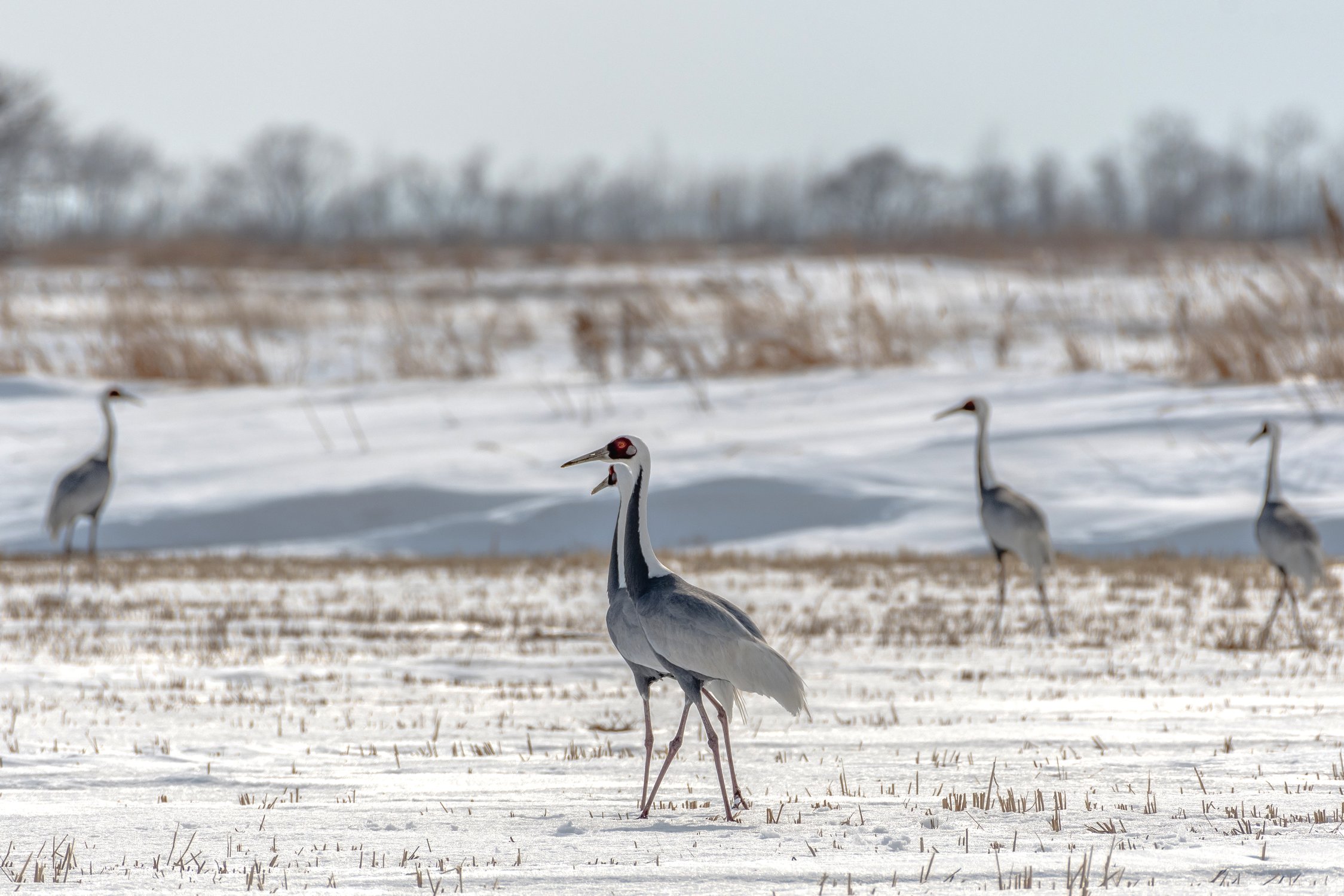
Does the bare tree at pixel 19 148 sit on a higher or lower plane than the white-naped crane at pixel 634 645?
higher

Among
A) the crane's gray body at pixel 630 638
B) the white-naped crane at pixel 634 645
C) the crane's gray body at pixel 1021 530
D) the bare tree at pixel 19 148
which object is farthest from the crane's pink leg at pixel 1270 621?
the bare tree at pixel 19 148

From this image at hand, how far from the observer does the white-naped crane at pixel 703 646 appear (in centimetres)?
493

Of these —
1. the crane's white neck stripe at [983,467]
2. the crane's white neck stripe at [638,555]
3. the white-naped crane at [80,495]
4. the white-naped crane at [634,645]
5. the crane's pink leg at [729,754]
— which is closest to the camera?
the crane's pink leg at [729,754]

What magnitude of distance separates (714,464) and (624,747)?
36.2 ft

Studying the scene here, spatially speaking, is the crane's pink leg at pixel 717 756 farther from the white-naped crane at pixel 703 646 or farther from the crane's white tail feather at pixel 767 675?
the crane's white tail feather at pixel 767 675

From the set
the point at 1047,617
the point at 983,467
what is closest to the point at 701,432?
the point at 983,467

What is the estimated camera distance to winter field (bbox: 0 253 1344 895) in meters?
4.58

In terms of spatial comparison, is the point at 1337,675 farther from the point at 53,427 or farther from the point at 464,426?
the point at 53,427

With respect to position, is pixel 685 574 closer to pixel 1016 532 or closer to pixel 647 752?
pixel 1016 532

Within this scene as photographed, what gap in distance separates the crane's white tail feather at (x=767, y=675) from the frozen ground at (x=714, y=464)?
966 cm

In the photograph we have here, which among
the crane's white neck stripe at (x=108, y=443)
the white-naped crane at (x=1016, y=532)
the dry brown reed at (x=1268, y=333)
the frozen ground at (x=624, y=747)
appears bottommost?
the frozen ground at (x=624, y=747)

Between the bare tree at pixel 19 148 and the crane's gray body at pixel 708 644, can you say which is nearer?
the crane's gray body at pixel 708 644

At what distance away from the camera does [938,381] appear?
20.8 metres

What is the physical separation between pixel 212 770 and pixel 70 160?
7011cm
